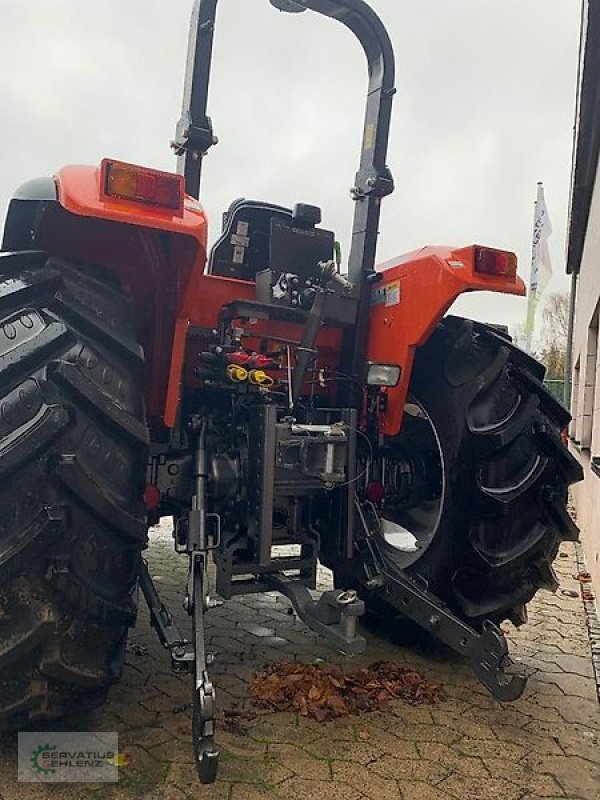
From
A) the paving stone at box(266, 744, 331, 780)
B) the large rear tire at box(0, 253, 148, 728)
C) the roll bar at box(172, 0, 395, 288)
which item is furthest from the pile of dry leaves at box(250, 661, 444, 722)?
the roll bar at box(172, 0, 395, 288)

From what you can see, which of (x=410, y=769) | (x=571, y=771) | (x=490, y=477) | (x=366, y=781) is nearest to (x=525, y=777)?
(x=571, y=771)

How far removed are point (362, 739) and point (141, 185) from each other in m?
1.94

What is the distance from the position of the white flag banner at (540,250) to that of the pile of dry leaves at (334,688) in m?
13.4

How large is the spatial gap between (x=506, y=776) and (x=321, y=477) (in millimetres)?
1123

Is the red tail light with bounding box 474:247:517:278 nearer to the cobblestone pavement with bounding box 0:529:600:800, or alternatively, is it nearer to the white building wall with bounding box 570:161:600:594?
the cobblestone pavement with bounding box 0:529:600:800

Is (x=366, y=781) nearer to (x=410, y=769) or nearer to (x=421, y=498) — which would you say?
(x=410, y=769)

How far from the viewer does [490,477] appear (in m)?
2.80

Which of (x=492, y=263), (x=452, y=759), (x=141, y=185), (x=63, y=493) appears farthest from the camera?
(x=492, y=263)

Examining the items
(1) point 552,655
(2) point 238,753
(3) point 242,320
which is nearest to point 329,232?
(3) point 242,320

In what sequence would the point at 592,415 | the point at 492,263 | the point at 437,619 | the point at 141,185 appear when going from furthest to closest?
1. the point at 592,415
2. the point at 492,263
3. the point at 437,619
4. the point at 141,185

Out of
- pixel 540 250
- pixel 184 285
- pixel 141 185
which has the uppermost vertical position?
pixel 540 250

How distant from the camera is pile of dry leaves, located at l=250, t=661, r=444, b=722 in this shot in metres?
2.71
